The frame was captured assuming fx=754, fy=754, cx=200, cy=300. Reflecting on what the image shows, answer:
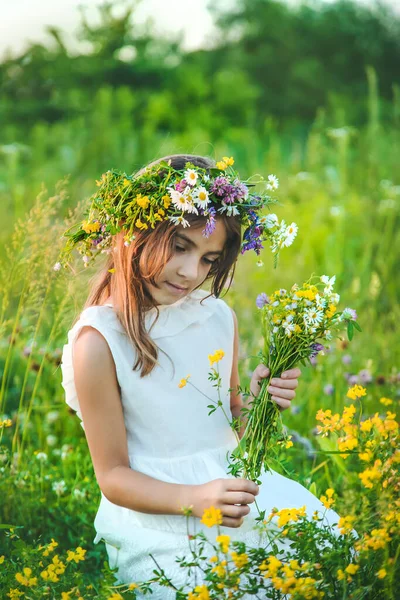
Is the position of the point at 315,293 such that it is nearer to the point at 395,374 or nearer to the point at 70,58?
the point at 395,374

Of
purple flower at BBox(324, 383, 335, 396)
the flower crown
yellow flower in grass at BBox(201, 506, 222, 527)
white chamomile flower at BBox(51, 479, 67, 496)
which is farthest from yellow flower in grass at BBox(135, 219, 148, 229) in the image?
purple flower at BBox(324, 383, 335, 396)

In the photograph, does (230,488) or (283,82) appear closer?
(230,488)

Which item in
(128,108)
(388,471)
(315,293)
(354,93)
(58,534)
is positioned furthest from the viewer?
(354,93)

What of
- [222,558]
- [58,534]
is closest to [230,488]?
[222,558]

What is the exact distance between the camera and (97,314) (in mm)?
1933

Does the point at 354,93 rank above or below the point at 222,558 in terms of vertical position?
above

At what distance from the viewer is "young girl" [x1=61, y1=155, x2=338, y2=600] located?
6.04 ft

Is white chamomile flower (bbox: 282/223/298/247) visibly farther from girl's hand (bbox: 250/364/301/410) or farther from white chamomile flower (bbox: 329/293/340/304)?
girl's hand (bbox: 250/364/301/410)

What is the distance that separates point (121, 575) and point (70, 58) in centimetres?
729

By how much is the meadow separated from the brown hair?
23 centimetres

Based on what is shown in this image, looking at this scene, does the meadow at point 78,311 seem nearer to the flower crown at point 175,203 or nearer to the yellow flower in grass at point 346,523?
the yellow flower in grass at point 346,523

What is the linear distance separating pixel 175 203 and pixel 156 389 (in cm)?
50

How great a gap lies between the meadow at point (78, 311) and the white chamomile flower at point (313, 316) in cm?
16

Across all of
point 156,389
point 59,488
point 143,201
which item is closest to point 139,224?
point 143,201
